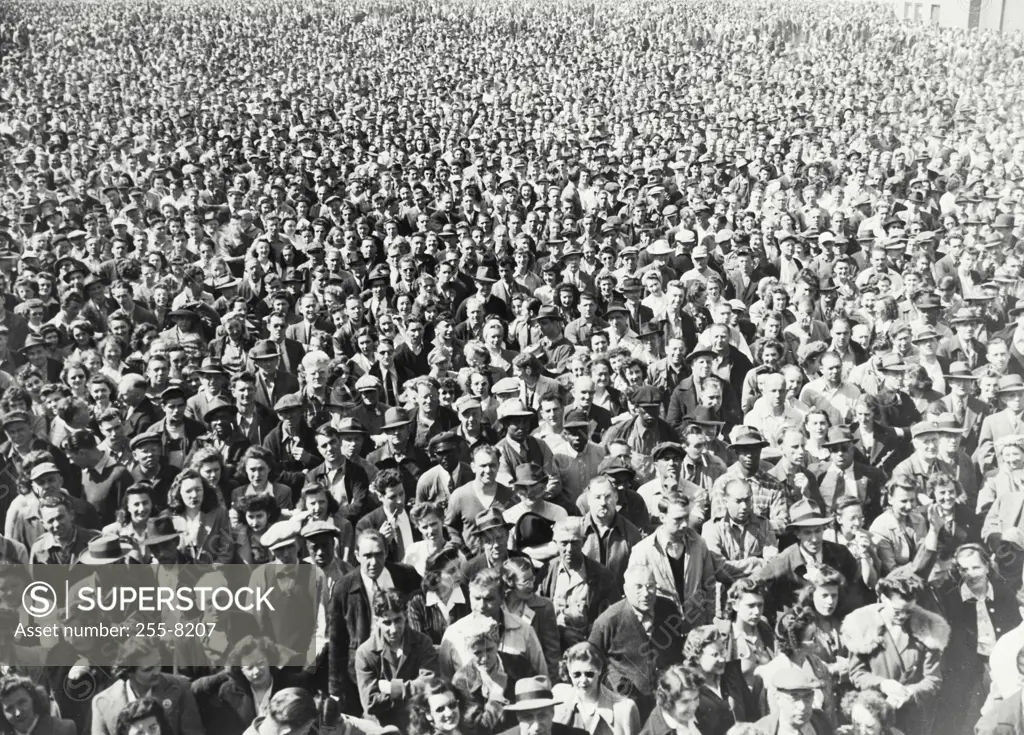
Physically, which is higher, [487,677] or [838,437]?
[838,437]

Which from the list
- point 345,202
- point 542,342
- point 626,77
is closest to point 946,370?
point 542,342

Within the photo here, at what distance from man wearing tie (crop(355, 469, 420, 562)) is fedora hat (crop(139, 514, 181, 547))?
124cm

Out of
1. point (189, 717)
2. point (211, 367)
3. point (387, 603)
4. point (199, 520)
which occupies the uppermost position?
point (211, 367)

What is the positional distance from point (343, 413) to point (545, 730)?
410cm

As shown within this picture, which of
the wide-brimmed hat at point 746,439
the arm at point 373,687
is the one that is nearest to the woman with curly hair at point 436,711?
the arm at point 373,687

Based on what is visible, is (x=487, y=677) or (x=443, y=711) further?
(x=487, y=677)

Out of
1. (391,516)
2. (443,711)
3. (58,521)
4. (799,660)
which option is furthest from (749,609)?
(58,521)

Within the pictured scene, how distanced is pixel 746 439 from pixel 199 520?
13.5ft

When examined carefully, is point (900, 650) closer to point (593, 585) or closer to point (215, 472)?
Answer: point (593, 585)

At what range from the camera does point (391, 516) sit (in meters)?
6.68

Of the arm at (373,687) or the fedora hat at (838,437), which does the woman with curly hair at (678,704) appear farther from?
the fedora hat at (838,437)

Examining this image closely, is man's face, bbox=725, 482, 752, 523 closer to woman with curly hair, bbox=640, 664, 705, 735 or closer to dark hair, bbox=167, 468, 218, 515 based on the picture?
woman with curly hair, bbox=640, 664, 705, 735

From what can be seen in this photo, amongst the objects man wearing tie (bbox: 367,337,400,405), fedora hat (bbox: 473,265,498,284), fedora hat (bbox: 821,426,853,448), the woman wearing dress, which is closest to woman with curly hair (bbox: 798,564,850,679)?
the woman wearing dress

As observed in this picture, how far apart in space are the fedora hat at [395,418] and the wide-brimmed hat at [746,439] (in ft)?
8.70
